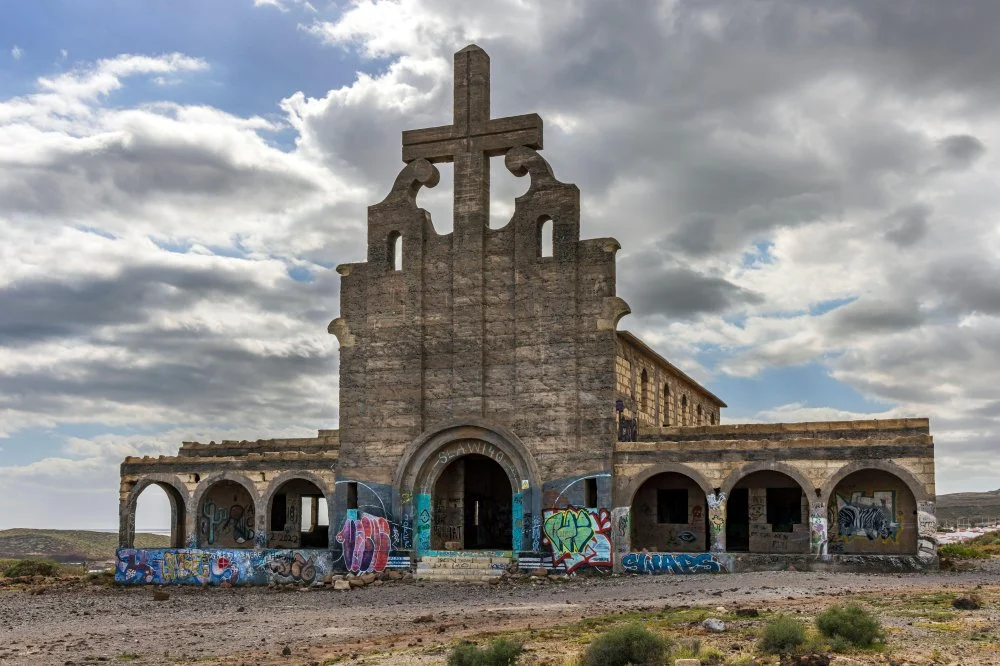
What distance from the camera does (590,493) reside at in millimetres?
29969

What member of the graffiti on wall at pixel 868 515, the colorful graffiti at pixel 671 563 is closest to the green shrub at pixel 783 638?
the colorful graffiti at pixel 671 563

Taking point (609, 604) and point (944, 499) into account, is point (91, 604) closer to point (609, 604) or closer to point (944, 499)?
point (609, 604)

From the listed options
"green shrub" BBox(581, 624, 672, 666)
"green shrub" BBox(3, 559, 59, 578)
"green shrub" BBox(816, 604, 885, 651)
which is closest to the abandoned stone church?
"green shrub" BBox(3, 559, 59, 578)

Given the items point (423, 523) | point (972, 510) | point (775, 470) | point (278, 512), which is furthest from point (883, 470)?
point (972, 510)

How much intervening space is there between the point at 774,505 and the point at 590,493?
6104mm

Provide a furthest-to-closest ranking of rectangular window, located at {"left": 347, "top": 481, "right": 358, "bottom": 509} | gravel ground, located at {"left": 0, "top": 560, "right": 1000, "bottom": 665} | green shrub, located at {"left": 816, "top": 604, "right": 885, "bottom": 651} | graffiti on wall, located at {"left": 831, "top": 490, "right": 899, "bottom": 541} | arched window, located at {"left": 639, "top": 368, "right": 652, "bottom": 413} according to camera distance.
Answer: arched window, located at {"left": 639, "top": 368, "right": 652, "bottom": 413} → rectangular window, located at {"left": 347, "top": 481, "right": 358, "bottom": 509} → graffiti on wall, located at {"left": 831, "top": 490, "right": 899, "bottom": 541} → gravel ground, located at {"left": 0, "top": 560, "right": 1000, "bottom": 665} → green shrub, located at {"left": 816, "top": 604, "right": 885, "bottom": 651}

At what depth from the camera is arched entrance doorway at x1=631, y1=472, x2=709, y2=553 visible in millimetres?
31781

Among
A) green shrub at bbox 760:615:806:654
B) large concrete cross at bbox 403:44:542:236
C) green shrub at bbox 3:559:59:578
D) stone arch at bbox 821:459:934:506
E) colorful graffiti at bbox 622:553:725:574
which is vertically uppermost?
large concrete cross at bbox 403:44:542:236

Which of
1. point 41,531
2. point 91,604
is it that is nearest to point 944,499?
point 41,531

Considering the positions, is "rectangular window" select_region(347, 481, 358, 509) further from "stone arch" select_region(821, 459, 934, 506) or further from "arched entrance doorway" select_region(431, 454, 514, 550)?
"stone arch" select_region(821, 459, 934, 506)

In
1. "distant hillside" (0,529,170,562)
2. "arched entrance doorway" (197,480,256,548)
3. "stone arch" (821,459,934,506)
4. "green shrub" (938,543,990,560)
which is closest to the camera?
"stone arch" (821,459,934,506)

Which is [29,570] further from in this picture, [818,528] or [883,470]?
[883,470]

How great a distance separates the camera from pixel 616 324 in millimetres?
30000

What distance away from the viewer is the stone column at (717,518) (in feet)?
93.7
